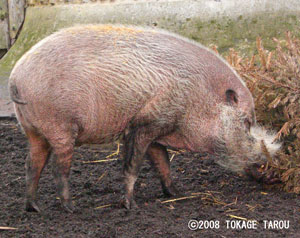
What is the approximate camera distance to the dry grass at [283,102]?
4750mm

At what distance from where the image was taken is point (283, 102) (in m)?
4.74

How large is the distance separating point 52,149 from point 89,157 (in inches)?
74.5

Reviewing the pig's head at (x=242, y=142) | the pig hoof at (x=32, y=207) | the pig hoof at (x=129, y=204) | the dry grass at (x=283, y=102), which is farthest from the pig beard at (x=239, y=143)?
the pig hoof at (x=32, y=207)

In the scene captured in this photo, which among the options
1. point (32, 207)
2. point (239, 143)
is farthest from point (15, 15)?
point (239, 143)

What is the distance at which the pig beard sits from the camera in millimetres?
4641

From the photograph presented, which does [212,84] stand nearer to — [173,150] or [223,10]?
[173,150]

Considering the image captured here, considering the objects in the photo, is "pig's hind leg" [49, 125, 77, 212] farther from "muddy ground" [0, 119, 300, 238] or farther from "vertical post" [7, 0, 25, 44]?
"vertical post" [7, 0, 25, 44]

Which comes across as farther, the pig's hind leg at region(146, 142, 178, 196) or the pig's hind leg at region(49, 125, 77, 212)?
the pig's hind leg at region(146, 142, 178, 196)

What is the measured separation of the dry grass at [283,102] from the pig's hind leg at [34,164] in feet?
6.73

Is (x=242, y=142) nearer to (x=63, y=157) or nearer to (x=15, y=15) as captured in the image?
(x=63, y=157)

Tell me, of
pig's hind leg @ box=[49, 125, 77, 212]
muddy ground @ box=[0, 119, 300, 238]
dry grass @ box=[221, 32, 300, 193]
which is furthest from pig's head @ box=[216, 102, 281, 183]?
pig's hind leg @ box=[49, 125, 77, 212]

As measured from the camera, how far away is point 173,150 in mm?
6434

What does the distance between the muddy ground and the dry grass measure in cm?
25

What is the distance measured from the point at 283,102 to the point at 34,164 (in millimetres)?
2304
